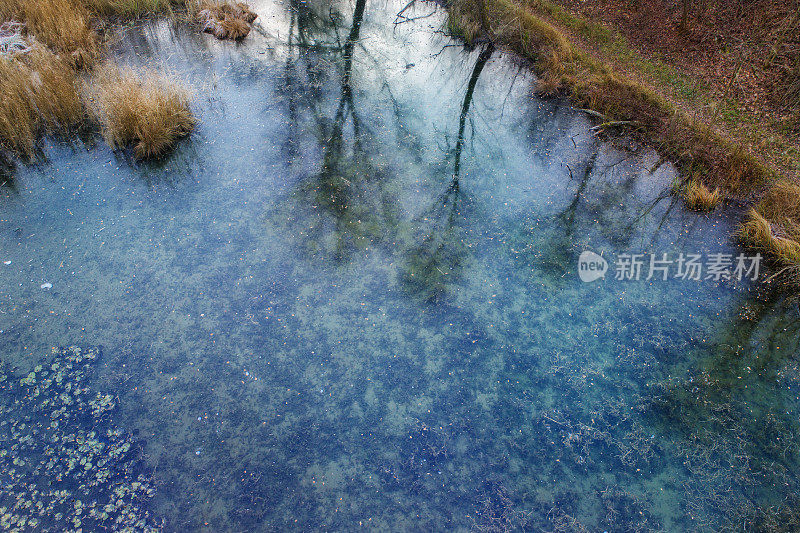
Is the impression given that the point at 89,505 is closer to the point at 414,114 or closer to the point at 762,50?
the point at 414,114

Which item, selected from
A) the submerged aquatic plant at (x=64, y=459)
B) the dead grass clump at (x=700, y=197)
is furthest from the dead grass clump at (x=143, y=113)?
the dead grass clump at (x=700, y=197)

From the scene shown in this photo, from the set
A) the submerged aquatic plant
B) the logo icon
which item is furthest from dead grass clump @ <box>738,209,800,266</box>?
the submerged aquatic plant

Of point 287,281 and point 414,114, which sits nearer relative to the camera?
point 287,281

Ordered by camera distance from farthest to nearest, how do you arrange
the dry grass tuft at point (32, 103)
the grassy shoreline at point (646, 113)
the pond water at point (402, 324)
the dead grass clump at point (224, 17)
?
1. the dead grass clump at point (224, 17)
2. the dry grass tuft at point (32, 103)
3. the grassy shoreline at point (646, 113)
4. the pond water at point (402, 324)

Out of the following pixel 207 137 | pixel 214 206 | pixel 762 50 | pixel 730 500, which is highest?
pixel 762 50

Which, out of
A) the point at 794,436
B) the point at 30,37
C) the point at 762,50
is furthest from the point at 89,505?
the point at 762,50

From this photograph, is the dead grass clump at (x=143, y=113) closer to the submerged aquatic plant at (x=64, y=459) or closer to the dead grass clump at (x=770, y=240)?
the submerged aquatic plant at (x=64, y=459)

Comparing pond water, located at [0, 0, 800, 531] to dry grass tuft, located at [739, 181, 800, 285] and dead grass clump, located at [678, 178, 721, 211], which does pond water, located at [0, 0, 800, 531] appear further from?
dry grass tuft, located at [739, 181, 800, 285]
